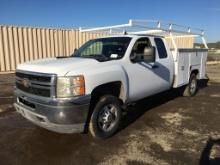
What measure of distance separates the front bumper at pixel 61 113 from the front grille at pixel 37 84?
4.1 inches

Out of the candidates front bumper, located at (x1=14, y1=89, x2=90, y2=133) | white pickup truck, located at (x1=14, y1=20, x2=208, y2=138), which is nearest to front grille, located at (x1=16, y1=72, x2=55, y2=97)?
white pickup truck, located at (x1=14, y1=20, x2=208, y2=138)

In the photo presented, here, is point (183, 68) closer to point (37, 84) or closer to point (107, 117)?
point (107, 117)

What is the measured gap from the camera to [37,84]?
3949mm

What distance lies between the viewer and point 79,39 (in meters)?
16.0

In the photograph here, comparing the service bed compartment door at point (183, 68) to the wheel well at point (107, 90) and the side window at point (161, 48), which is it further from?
the wheel well at point (107, 90)

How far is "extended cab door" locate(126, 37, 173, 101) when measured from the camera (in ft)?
16.3

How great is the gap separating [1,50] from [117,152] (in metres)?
11.0

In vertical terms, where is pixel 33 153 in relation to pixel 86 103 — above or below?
below

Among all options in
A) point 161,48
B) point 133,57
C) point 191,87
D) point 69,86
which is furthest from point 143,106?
point 69,86

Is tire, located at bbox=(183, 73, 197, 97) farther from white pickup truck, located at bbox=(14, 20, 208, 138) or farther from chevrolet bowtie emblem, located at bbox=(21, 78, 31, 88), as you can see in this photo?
chevrolet bowtie emblem, located at bbox=(21, 78, 31, 88)

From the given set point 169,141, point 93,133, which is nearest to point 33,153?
point 93,133

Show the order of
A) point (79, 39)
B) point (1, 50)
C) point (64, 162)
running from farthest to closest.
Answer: point (79, 39), point (1, 50), point (64, 162)

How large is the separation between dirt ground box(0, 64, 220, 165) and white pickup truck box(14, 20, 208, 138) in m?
0.41

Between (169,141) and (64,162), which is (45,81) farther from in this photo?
(169,141)
